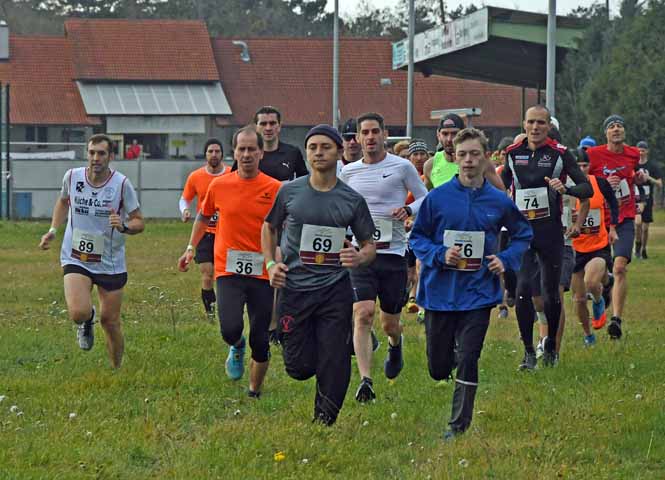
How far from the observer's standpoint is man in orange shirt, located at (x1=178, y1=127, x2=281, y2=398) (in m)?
10.2

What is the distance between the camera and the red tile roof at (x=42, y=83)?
65062 mm

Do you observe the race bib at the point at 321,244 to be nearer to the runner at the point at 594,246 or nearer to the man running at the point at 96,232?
the man running at the point at 96,232

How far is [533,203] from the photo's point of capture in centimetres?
1161

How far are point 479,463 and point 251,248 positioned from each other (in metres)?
3.07

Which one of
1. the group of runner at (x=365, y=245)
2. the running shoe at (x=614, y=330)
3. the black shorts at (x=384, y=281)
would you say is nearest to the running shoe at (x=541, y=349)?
the group of runner at (x=365, y=245)

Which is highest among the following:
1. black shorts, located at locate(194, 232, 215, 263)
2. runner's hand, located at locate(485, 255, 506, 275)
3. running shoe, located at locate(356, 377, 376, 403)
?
runner's hand, located at locate(485, 255, 506, 275)

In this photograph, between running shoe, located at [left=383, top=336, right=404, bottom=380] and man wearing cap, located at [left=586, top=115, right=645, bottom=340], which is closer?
running shoe, located at [left=383, top=336, right=404, bottom=380]

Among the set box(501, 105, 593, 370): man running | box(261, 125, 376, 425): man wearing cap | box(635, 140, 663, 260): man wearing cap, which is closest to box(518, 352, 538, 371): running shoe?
box(501, 105, 593, 370): man running

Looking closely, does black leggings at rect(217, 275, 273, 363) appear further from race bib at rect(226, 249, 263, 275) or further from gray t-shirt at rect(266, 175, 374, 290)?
gray t-shirt at rect(266, 175, 374, 290)

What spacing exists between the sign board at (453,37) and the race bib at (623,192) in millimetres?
22287

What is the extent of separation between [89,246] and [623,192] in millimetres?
6490

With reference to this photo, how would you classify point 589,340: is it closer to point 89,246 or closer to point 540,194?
point 540,194

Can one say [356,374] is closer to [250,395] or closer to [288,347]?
[250,395]

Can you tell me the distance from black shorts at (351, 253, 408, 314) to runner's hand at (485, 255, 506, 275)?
6.56ft
